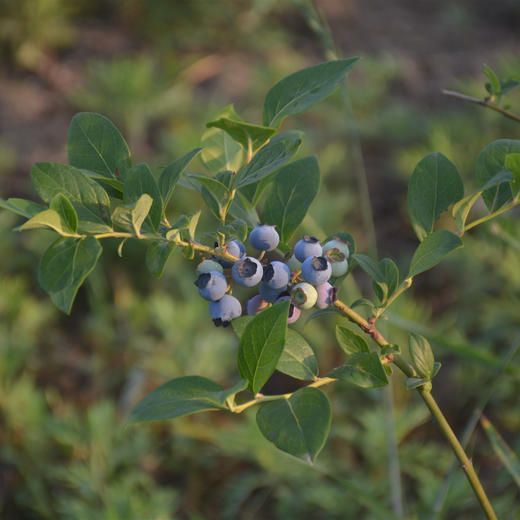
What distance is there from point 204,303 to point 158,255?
1.21m

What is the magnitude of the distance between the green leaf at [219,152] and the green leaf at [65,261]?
14 centimetres

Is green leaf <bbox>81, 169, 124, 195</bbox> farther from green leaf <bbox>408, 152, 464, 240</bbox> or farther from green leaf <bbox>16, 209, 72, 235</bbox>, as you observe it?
green leaf <bbox>408, 152, 464, 240</bbox>

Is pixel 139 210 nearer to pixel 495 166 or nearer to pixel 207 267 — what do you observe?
pixel 207 267

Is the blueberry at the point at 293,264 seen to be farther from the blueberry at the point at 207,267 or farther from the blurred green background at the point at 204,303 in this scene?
the blurred green background at the point at 204,303

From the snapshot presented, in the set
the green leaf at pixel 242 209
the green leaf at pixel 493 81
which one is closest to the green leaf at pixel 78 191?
the green leaf at pixel 242 209

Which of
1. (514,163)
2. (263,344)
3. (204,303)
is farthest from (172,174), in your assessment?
(204,303)

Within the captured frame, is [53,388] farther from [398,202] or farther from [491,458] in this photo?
[398,202]

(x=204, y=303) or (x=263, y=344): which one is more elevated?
(x=263, y=344)

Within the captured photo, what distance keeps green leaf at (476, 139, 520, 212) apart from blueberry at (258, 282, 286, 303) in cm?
19

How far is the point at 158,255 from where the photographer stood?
38 centimetres

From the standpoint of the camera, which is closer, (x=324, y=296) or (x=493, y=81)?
(x=324, y=296)

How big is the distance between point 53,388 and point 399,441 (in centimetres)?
92

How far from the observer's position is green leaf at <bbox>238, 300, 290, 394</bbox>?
0.35 meters

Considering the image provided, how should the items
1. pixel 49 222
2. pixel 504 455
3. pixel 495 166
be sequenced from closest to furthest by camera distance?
1. pixel 49 222
2. pixel 495 166
3. pixel 504 455
